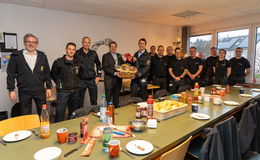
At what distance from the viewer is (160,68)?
13.4ft

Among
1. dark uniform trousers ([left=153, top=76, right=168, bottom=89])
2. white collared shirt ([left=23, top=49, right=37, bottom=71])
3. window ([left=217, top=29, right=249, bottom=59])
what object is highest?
window ([left=217, top=29, right=249, bottom=59])

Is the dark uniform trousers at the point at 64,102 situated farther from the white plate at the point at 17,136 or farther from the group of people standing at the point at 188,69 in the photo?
the group of people standing at the point at 188,69

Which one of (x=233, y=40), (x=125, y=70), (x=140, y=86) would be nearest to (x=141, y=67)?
(x=140, y=86)

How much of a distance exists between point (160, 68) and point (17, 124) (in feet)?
10.4

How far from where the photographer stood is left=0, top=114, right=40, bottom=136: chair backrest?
1.45 m

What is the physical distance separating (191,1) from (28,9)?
11.2 ft

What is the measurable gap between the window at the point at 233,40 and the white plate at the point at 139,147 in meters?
5.02

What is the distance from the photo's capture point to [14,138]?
49.1 inches

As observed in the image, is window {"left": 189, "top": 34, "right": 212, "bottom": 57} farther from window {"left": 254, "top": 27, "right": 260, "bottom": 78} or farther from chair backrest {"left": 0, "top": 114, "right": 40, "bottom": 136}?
chair backrest {"left": 0, "top": 114, "right": 40, "bottom": 136}

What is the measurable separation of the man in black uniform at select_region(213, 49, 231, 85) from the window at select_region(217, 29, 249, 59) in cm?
115

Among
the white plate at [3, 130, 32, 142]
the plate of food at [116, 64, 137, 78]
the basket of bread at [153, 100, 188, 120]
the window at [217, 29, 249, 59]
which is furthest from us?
the window at [217, 29, 249, 59]

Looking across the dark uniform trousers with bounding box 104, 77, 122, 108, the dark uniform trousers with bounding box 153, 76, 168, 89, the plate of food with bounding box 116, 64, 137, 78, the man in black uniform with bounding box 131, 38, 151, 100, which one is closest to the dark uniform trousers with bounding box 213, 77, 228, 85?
the dark uniform trousers with bounding box 153, 76, 168, 89

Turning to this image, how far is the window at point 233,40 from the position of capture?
4848 millimetres

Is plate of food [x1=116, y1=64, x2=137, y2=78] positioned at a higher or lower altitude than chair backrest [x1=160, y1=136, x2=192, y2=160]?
higher
